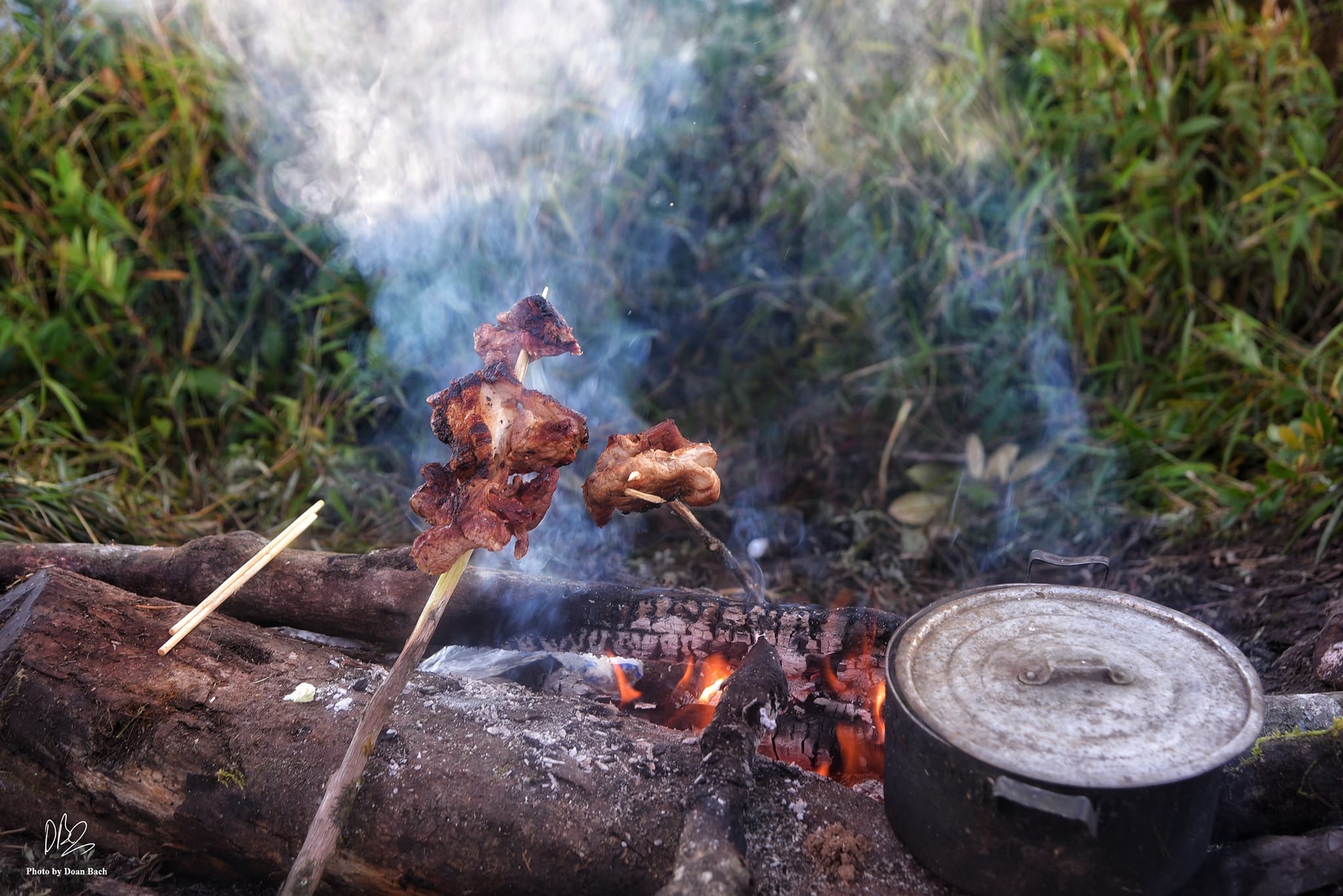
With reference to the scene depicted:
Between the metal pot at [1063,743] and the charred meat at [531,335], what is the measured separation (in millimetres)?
1219

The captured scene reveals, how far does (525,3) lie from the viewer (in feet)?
18.4

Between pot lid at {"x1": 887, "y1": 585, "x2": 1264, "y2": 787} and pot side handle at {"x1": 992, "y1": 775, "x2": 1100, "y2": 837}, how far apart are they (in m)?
0.03

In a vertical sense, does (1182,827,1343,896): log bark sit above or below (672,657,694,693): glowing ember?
below

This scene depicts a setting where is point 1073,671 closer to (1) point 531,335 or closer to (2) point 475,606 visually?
(1) point 531,335

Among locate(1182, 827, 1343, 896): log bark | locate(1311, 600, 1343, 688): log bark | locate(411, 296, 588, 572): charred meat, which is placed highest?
locate(411, 296, 588, 572): charred meat

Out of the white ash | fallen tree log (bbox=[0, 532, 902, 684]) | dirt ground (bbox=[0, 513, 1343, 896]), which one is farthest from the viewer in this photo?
dirt ground (bbox=[0, 513, 1343, 896])

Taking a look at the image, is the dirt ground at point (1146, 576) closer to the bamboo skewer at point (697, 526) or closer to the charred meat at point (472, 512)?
the bamboo skewer at point (697, 526)

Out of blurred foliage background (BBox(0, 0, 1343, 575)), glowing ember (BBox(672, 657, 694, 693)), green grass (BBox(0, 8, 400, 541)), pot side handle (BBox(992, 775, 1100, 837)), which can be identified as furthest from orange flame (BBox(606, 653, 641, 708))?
green grass (BBox(0, 8, 400, 541))

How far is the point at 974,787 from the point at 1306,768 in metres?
1.04

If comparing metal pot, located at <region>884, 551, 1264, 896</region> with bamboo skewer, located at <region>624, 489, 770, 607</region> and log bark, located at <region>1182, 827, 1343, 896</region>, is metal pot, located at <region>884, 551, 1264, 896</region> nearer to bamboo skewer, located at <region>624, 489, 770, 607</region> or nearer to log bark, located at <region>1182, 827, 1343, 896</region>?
log bark, located at <region>1182, 827, 1343, 896</region>

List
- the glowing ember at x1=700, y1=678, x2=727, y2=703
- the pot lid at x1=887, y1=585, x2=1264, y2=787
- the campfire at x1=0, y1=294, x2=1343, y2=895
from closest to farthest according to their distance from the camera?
the pot lid at x1=887, y1=585, x2=1264, y2=787 → the campfire at x1=0, y1=294, x2=1343, y2=895 → the glowing ember at x1=700, y1=678, x2=727, y2=703

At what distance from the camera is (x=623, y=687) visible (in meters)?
3.05

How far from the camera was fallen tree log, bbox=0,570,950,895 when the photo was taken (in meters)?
2.06

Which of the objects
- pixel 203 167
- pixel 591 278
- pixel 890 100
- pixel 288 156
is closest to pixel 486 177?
pixel 591 278
